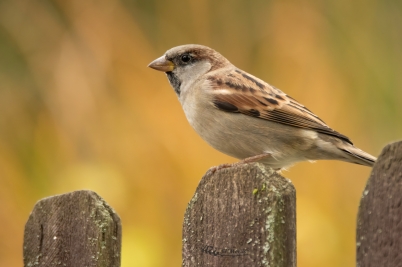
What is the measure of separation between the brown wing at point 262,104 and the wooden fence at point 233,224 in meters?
1.14

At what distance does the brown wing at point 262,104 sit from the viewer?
2918mm

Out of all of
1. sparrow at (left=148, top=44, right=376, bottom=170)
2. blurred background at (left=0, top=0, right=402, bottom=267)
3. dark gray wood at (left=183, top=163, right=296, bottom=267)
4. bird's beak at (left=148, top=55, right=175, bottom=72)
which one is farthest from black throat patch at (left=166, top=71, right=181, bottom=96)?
dark gray wood at (left=183, top=163, right=296, bottom=267)

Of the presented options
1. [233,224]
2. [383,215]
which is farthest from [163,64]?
[383,215]

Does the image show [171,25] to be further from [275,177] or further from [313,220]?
[275,177]

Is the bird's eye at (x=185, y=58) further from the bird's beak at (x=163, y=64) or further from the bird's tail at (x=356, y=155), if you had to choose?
the bird's tail at (x=356, y=155)

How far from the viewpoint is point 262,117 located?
291 cm

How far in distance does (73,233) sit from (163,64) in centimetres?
150

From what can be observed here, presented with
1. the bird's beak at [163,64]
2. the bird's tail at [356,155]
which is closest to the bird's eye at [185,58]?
the bird's beak at [163,64]

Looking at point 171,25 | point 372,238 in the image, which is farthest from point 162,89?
point 372,238

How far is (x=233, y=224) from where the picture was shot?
1.67 metres

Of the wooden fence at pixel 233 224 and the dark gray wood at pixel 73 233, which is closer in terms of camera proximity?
the wooden fence at pixel 233 224

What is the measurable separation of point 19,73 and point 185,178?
1110 mm

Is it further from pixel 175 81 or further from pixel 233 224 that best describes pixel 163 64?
pixel 233 224

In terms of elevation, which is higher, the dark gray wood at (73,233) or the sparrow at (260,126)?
the sparrow at (260,126)
